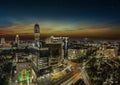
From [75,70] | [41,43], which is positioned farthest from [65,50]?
[75,70]

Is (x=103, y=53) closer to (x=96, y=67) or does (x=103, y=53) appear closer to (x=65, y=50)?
(x=65, y=50)

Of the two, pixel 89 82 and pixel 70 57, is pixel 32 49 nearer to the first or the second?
pixel 70 57

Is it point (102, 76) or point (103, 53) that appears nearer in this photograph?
point (102, 76)

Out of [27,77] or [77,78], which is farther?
[77,78]

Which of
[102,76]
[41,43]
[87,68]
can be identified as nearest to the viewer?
[102,76]

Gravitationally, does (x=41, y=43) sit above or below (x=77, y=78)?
above

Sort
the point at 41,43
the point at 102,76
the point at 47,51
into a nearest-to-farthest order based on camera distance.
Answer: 1. the point at 102,76
2. the point at 41,43
3. the point at 47,51

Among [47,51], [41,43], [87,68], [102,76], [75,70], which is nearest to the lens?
[102,76]

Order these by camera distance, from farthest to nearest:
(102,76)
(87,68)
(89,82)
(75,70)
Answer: (75,70), (87,68), (102,76), (89,82)

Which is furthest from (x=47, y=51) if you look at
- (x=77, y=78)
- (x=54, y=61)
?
(x=77, y=78)
